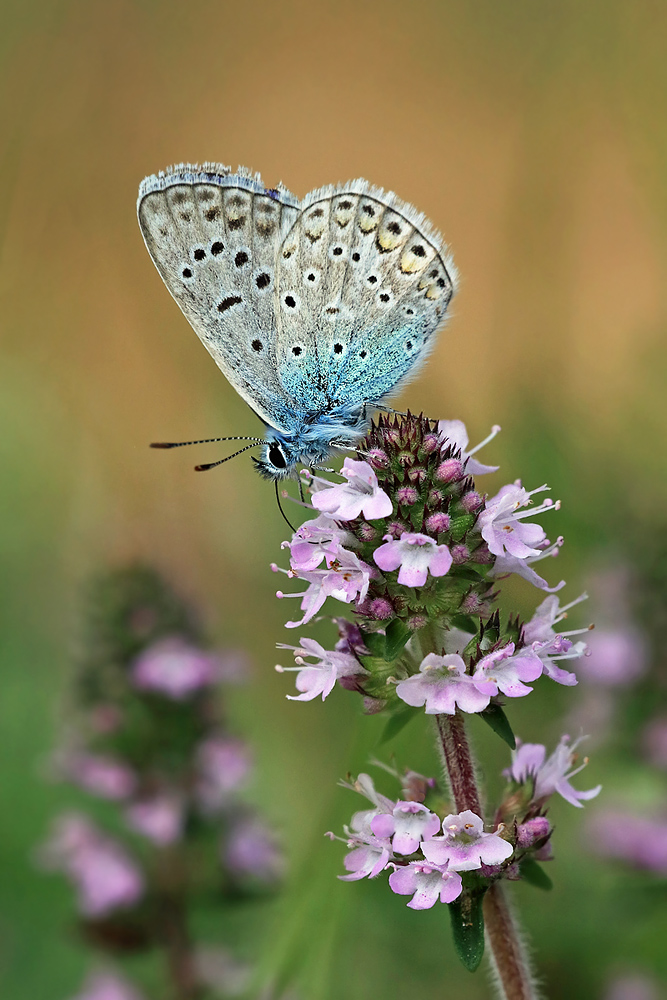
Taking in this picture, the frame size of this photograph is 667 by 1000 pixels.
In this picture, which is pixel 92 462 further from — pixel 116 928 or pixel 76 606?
pixel 116 928

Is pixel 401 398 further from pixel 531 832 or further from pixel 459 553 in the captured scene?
pixel 531 832

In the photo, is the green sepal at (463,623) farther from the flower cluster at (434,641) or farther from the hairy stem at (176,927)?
the hairy stem at (176,927)

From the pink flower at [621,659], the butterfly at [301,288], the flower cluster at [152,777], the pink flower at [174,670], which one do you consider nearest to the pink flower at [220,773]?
the flower cluster at [152,777]

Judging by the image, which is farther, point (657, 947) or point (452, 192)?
point (452, 192)

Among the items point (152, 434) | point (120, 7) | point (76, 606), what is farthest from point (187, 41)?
point (76, 606)

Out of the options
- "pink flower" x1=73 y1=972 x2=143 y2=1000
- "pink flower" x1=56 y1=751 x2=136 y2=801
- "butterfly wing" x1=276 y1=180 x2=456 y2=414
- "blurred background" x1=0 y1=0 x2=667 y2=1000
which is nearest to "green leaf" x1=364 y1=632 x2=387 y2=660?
"blurred background" x1=0 y1=0 x2=667 y2=1000

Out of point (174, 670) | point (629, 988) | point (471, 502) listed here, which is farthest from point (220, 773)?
point (471, 502)
